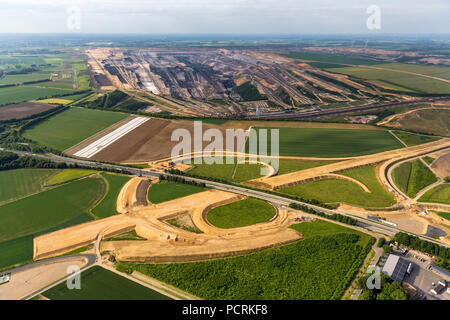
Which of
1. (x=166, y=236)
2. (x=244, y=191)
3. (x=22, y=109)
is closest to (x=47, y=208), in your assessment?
(x=166, y=236)

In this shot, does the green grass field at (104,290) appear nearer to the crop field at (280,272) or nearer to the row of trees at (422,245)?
the crop field at (280,272)

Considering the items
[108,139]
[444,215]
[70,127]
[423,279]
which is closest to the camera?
[423,279]

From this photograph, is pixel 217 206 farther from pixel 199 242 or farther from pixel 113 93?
pixel 113 93

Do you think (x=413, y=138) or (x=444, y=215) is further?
(x=413, y=138)

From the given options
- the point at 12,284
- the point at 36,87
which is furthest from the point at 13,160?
the point at 36,87

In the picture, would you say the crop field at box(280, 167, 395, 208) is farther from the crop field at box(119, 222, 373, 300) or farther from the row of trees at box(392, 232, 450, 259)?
the crop field at box(119, 222, 373, 300)

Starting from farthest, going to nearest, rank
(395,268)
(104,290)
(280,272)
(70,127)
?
(70,127)
(280,272)
(395,268)
(104,290)

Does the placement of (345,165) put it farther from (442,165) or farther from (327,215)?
(442,165)

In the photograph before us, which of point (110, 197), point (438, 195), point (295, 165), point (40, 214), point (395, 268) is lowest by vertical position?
point (395, 268)
